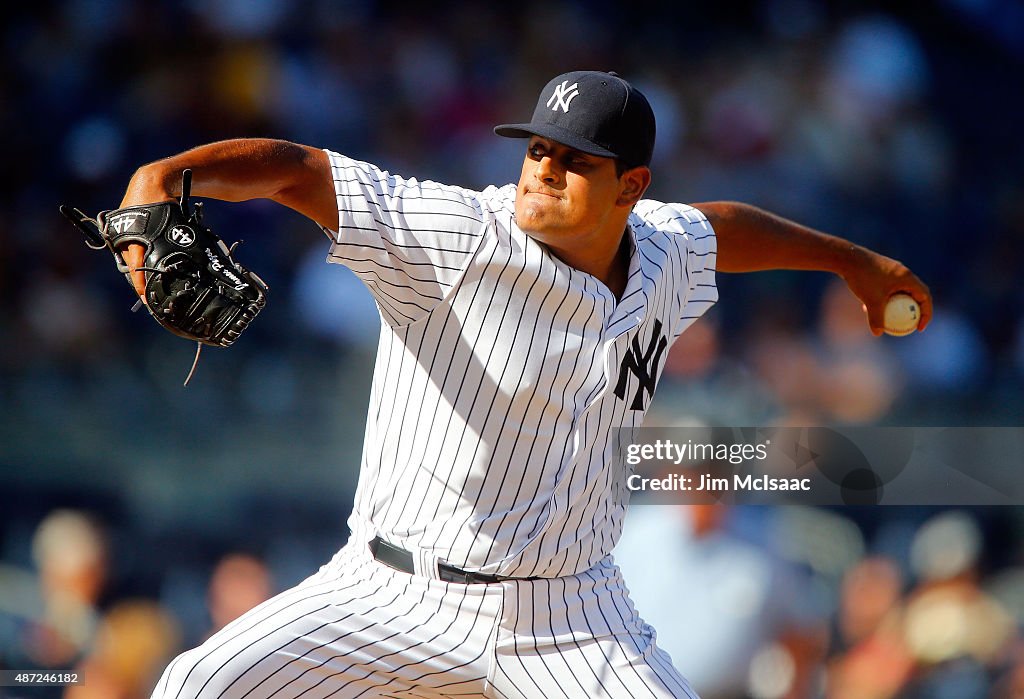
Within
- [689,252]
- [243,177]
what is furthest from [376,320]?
[243,177]

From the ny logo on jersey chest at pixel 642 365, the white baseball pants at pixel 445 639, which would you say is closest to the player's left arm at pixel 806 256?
the ny logo on jersey chest at pixel 642 365

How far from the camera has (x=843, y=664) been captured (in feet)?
11.2

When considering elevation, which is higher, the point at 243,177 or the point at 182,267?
the point at 243,177

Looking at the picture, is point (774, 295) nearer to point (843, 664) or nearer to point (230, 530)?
point (843, 664)

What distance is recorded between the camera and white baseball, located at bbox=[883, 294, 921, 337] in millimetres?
2598

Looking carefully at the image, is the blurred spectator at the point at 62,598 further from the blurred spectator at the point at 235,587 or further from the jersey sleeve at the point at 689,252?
the jersey sleeve at the point at 689,252

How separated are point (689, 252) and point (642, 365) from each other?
325 mm

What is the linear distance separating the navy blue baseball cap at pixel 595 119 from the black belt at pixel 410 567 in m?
0.78

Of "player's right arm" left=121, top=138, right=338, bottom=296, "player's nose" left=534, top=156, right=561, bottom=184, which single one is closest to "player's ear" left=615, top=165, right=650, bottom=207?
"player's nose" left=534, top=156, right=561, bottom=184

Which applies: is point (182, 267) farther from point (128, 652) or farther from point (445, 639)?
point (128, 652)

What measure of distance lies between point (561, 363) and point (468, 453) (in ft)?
0.77

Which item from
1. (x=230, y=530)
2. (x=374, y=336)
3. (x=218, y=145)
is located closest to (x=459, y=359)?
(x=218, y=145)

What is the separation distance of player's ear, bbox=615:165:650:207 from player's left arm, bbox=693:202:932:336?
40 centimetres

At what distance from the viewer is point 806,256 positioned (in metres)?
2.61
